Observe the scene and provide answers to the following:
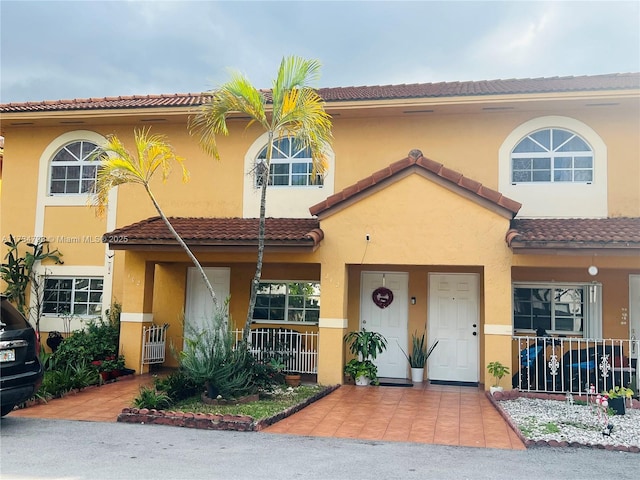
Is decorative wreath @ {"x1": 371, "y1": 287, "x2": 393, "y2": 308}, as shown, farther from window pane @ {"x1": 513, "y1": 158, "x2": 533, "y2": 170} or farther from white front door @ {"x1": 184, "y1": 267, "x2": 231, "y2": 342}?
window pane @ {"x1": 513, "y1": 158, "x2": 533, "y2": 170}

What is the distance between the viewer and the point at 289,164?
13.7 meters

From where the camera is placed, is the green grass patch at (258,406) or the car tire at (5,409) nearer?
the car tire at (5,409)

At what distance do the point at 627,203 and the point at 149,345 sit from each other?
34.0 ft

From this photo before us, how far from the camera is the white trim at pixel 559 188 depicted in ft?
40.0

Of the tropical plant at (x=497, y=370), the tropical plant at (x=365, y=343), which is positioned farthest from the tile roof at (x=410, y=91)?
the tropical plant at (x=497, y=370)

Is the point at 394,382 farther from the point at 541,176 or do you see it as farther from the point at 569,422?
the point at 541,176

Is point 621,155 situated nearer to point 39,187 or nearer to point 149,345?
point 149,345

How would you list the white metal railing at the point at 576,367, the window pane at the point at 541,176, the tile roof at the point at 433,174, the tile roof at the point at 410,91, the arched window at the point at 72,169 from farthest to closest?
the arched window at the point at 72,169, the window pane at the point at 541,176, the tile roof at the point at 410,91, the tile roof at the point at 433,174, the white metal railing at the point at 576,367

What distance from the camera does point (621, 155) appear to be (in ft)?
39.9

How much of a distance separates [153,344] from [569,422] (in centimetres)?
841

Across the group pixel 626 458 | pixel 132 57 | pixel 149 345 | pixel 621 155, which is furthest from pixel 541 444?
pixel 132 57

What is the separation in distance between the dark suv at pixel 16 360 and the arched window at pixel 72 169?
7335 millimetres

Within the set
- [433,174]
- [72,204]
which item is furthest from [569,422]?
[72,204]

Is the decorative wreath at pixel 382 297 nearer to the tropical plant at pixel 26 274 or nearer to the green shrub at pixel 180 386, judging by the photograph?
the green shrub at pixel 180 386
